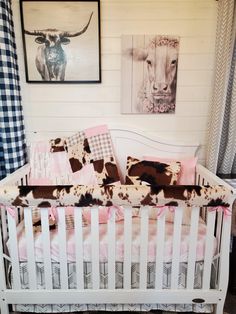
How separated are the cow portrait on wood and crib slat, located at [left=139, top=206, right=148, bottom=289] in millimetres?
931

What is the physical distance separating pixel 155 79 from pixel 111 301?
1.49 m

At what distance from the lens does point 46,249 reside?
1260mm

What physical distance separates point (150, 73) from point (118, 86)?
10.1 inches

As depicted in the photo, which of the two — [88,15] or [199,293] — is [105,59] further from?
[199,293]

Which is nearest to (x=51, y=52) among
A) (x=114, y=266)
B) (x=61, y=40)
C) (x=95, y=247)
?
(x=61, y=40)

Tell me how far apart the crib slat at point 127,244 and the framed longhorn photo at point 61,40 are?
108 centimetres

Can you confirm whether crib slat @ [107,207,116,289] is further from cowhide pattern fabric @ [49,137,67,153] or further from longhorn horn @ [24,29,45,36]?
longhorn horn @ [24,29,45,36]

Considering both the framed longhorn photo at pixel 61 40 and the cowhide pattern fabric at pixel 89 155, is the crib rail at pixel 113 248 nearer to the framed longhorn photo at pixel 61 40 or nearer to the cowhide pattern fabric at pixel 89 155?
the cowhide pattern fabric at pixel 89 155

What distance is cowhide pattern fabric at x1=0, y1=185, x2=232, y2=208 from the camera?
3.80ft

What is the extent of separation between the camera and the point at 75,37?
177 centimetres

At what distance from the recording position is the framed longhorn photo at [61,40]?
173 cm

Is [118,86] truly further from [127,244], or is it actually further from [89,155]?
[127,244]

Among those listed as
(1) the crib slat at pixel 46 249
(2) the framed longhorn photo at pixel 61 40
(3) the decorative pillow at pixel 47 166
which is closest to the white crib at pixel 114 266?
(1) the crib slat at pixel 46 249

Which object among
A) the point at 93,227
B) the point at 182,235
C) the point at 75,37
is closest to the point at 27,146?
the point at 75,37
